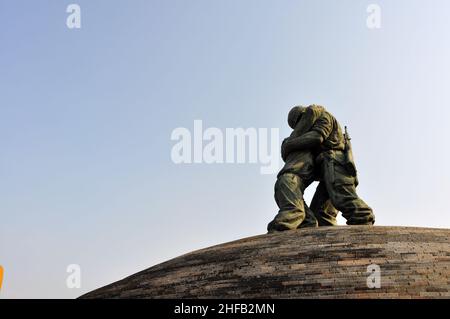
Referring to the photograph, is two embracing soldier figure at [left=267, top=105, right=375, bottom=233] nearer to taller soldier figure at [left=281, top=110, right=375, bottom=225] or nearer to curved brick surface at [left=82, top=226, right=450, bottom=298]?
taller soldier figure at [left=281, top=110, right=375, bottom=225]

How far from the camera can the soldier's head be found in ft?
60.5

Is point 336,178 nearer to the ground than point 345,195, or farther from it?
farther from it

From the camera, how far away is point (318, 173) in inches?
712

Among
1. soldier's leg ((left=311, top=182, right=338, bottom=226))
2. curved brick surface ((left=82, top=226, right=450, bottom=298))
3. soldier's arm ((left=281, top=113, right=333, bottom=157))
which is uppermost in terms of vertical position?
soldier's arm ((left=281, top=113, right=333, bottom=157))

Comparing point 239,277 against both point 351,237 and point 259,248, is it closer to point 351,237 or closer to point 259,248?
point 259,248

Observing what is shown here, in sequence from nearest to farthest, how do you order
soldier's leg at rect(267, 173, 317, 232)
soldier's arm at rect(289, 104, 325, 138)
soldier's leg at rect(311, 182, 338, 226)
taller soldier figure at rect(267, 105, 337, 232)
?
soldier's leg at rect(267, 173, 317, 232) < taller soldier figure at rect(267, 105, 337, 232) < soldier's leg at rect(311, 182, 338, 226) < soldier's arm at rect(289, 104, 325, 138)

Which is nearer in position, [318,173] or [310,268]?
[310,268]

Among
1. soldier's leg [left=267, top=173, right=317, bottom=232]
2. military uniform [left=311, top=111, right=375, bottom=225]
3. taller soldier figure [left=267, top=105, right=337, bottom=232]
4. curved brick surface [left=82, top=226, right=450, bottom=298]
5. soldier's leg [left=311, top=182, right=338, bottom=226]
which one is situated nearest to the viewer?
curved brick surface [left=82, top=226, right=450, bottom=298]

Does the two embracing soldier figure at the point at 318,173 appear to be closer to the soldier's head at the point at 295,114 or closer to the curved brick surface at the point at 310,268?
the soldier's head at the point at 295,114

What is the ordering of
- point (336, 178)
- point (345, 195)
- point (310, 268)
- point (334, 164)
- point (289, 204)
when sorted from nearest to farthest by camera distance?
point (310, 268), point (289, 204), point (345, 195), point (336, 178), point (334, 164)

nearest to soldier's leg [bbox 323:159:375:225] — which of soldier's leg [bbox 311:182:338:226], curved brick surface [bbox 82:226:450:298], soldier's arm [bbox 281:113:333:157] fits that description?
soldier's leg [bbox 311:182:338:226]

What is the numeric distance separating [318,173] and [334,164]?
50cm

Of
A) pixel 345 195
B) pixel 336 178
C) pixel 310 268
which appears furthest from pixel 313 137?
pixel 310 268

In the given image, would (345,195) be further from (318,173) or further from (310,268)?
(310,268)
